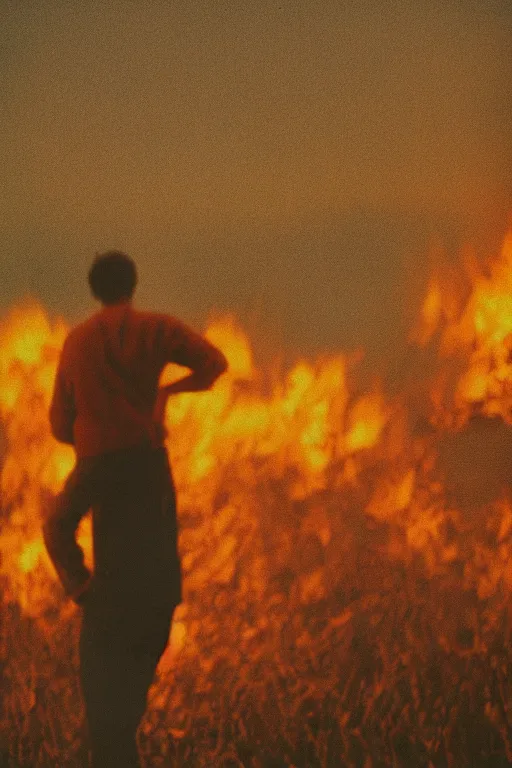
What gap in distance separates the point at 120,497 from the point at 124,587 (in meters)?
0.21

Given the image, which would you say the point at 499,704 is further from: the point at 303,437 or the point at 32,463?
the point at 32,463

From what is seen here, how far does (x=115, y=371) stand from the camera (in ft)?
9.21

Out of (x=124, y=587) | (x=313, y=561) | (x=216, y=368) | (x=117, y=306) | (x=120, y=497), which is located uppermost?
(x=117, y=306)

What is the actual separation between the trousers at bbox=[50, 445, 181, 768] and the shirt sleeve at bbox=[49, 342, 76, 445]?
97 millimetres

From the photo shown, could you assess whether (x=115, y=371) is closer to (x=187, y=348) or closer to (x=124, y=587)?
(x=187, y=348)

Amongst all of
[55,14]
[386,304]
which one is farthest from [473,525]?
[55,14]

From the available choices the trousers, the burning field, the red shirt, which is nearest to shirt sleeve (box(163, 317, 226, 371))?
the red shirt

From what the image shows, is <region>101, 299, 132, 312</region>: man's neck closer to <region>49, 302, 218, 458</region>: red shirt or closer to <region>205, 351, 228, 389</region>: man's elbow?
<region>49, 302, 218, 458</region>: red shirt

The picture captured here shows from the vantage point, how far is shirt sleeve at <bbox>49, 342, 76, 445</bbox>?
2.86 meters

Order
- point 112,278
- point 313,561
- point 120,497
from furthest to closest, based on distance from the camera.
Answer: point 313,561, point 112,278, point 120,497

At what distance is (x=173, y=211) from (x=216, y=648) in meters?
1.10

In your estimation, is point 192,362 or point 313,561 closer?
point 192,362

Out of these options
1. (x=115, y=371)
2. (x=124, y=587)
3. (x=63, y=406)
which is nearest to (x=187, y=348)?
(x=115, y=371)

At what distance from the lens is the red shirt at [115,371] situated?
9.18ft
